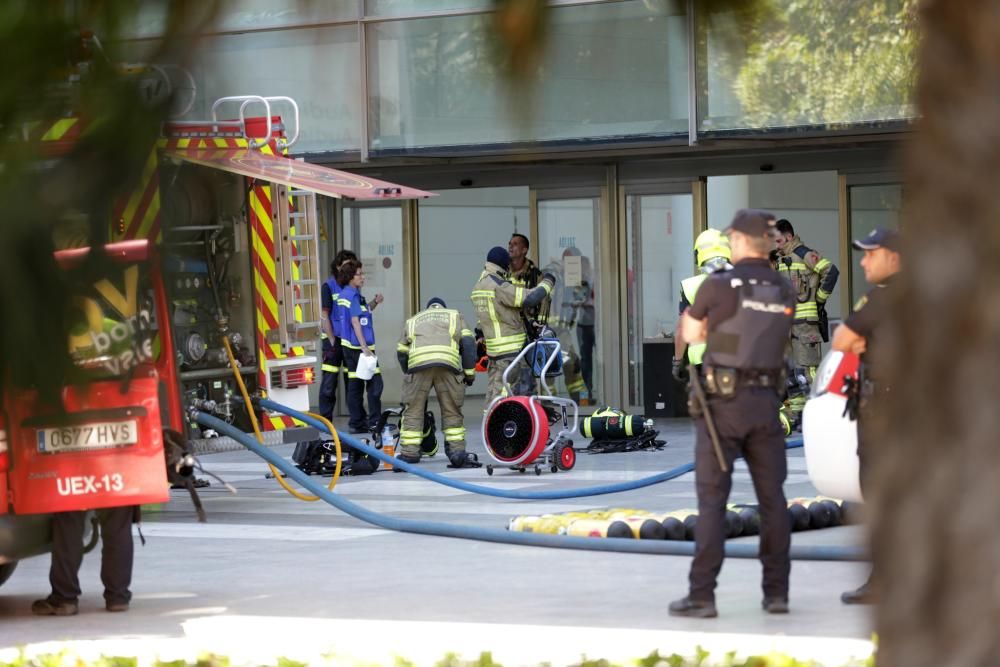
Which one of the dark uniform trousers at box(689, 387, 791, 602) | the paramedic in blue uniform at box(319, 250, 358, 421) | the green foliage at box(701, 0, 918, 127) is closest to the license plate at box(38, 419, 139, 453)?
the green foliage at box(701, 0, 918, 127)

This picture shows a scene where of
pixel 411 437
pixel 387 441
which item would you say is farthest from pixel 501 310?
pixel 387 441

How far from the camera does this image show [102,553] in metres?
8.08

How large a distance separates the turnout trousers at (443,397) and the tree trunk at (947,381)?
40.8ft

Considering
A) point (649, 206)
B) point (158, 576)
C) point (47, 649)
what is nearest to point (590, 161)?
point (649, 206)

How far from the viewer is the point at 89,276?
2684 millimetres

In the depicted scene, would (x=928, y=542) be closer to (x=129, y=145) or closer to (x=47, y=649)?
(x=129, y=145)

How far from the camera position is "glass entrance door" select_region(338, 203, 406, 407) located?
2186 centimetres

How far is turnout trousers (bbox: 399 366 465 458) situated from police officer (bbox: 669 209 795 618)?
7220mm

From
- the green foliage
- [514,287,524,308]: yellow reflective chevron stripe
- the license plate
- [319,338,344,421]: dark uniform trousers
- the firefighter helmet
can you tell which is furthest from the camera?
[319,338,344,421]: dark uniform trousers

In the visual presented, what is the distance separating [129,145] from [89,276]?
9.8 inches

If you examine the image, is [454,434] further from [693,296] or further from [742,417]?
[742,417]

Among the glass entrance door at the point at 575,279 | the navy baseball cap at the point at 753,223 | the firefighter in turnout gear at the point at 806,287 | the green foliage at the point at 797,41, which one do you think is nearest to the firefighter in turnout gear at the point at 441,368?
the firefighter in turnout gear at the point at 806,287

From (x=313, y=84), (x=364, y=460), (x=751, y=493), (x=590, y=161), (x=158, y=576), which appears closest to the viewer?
(x=313, y=84)

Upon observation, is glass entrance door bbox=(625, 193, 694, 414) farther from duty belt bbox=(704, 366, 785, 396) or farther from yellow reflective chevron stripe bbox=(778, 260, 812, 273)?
duty belt bbox=(704, 366, 785, 396)
